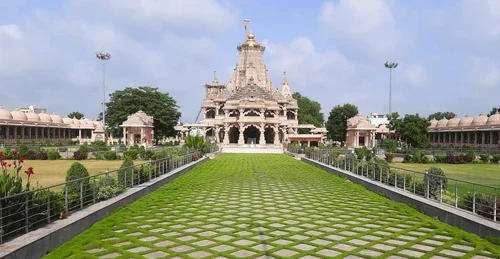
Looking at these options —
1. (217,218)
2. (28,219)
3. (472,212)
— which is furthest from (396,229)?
(28,219)

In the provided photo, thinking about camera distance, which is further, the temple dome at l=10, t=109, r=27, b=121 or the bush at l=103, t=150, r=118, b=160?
the temple dome at l=10, t=109, r=27, b=121

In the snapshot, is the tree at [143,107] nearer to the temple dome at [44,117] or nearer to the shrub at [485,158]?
the temple dome at [44,117]

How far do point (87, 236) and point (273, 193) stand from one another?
688 cm

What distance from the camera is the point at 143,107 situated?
180 ft

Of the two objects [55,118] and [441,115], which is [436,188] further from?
[441,115]

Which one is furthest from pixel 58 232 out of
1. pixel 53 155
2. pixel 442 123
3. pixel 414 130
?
pixel 442 123

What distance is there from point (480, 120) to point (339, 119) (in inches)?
777

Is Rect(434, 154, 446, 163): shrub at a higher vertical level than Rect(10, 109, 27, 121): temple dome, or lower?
lower

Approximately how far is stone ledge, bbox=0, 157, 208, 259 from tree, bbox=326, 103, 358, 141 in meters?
55.8

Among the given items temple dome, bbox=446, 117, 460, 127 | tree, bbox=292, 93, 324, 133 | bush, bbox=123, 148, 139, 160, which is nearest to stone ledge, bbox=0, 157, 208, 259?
bush, bbox=123, 148, 139, 160

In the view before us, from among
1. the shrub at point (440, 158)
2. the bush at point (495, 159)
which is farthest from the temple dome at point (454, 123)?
the shrub at point (440, 158)

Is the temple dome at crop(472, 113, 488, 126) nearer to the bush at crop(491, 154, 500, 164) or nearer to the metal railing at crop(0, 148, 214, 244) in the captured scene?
the bush at crop(491, 154, 500, 164)

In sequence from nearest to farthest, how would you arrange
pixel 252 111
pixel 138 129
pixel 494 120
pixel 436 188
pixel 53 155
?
pixel 436 188, pixel 53 155, pixel 138 129, pixel 494 120, pixel 252 111

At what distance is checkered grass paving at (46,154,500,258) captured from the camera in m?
6.34
